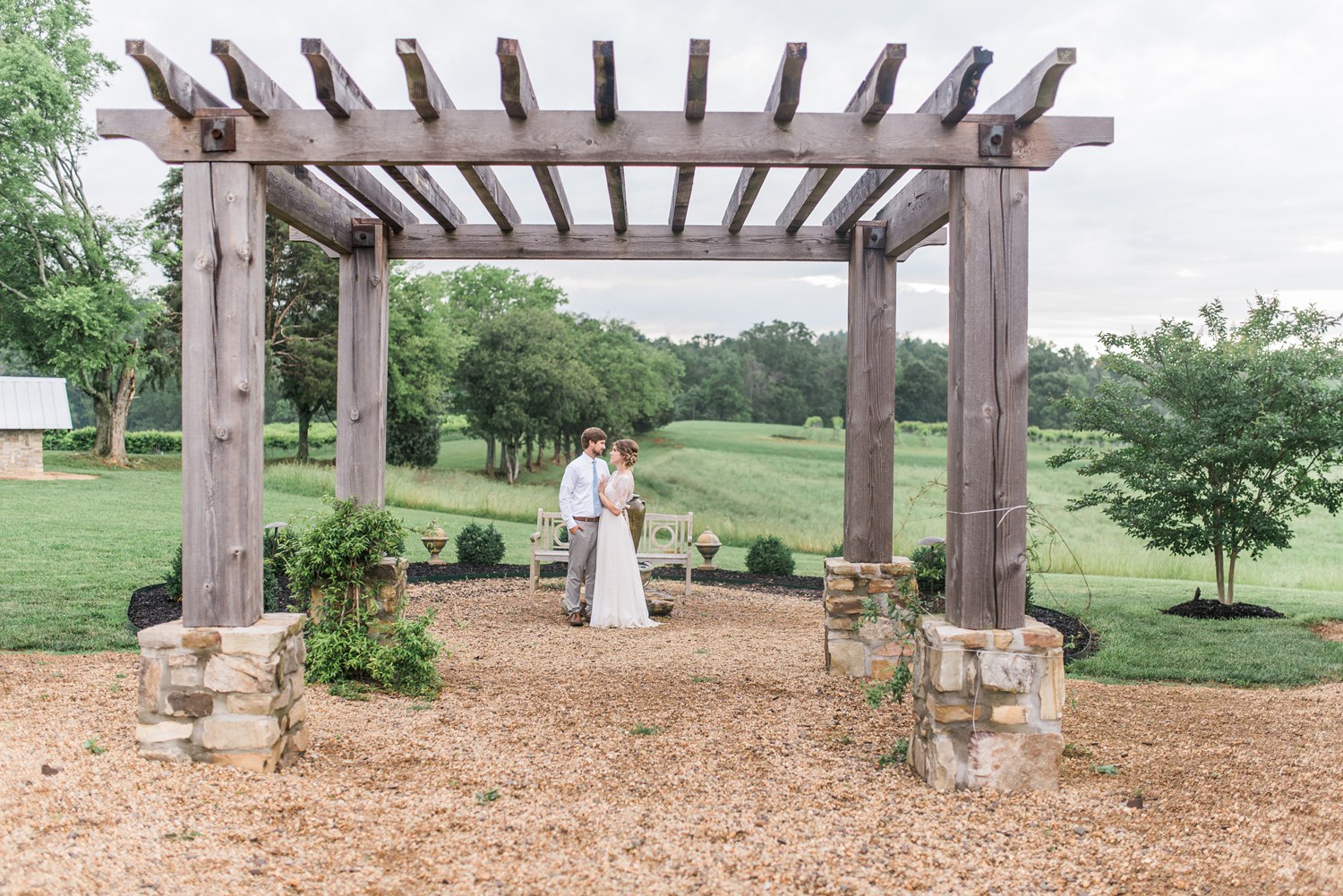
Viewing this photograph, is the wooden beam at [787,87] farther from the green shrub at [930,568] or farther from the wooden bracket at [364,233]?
the green shrub at [930,568]

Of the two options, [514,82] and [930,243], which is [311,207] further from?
[930,243]

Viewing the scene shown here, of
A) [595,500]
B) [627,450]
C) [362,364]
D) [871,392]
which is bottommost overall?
[595,500]

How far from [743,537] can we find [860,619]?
11167 mm

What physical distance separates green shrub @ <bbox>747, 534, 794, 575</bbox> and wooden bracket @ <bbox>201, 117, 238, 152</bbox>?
8.97 meters

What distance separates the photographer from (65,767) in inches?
144

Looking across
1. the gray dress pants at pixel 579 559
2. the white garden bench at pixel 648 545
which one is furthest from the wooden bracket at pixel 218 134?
the white garden bench at pixel 648 545

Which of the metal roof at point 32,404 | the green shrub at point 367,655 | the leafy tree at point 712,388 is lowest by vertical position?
the green shrub at point 367,655

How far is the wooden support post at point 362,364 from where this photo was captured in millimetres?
6020

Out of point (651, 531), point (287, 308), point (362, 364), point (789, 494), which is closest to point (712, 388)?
point (789, 494)

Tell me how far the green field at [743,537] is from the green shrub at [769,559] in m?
1.30

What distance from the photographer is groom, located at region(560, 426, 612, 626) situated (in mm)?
8125

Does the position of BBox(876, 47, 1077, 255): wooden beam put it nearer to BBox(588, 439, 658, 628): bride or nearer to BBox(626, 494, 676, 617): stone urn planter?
BBox(588, 439, 658, 628): bride

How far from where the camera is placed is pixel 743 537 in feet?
55.8

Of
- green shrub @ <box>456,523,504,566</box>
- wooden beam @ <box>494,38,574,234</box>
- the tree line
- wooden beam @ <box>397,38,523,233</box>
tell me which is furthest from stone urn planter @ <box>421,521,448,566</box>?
the tree line
